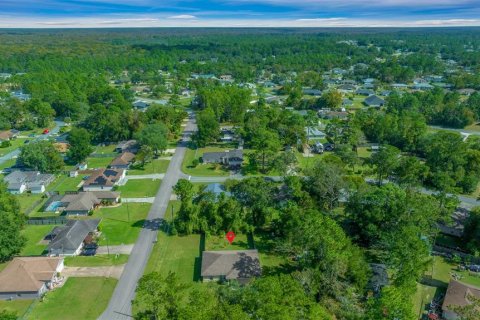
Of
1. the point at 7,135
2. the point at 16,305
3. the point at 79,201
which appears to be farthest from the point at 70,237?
the point at 7,135

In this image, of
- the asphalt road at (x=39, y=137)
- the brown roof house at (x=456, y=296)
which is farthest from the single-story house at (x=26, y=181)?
the brown roof house at (x=456, y=296)

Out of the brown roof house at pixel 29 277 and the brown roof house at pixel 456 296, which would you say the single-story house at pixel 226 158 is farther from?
the brown roof house at pixel 456 296

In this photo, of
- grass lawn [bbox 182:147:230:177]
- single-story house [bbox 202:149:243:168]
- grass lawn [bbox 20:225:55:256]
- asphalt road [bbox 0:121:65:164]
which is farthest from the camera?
asphalt road [bbox 0:121:65:164]

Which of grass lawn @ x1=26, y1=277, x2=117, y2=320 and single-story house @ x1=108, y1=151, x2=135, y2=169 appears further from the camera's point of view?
single-story house @ x1=108, y1=151, x2=135, y2=169

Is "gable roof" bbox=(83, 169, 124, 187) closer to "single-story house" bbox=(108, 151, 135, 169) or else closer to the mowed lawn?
"single-story house" bbox=(108, 151, 135, 169)

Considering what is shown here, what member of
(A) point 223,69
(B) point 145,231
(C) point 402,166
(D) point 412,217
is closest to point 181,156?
(B) point 145,231

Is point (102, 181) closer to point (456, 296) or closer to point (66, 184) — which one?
point (66, 184)

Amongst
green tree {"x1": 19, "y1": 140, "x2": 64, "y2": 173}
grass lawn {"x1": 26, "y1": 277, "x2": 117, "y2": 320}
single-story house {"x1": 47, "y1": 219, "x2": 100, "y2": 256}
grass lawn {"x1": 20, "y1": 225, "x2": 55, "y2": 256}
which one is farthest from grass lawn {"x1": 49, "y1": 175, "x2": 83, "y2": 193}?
grass lawn {"x1": 26, "y1": 277, "x2": 117, "y2": 320}

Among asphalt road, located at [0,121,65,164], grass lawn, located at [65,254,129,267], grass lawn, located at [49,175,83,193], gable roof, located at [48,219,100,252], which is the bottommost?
asphalt road, located at [0,121,65,164]
